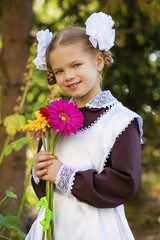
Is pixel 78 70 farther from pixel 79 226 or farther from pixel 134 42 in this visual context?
pixel 134 42

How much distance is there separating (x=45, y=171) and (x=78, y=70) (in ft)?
1.57

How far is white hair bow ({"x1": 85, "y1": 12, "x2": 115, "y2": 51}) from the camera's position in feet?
5.41

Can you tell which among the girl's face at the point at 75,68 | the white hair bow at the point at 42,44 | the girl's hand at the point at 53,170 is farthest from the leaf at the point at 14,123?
the girl's hand at the point at 53,170

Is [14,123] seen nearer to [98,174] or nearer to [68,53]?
[68,53]

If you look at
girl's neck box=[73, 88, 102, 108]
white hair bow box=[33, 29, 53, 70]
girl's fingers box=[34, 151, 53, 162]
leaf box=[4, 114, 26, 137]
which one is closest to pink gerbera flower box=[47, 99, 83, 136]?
girl's fingers box=[34, 151, 53, 162]

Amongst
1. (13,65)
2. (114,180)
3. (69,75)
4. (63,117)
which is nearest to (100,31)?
(69,75)

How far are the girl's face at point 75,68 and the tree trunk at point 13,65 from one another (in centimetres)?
162

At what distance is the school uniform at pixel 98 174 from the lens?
150 cm

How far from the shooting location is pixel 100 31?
1657 mm

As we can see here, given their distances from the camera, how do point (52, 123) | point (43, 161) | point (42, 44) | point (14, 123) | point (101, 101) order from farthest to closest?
point (14, 123), point (42, 44), point (101, 101), point (43, 161), point (52, 123)

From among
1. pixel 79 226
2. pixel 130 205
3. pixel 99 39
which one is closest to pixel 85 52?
pixel 99 39

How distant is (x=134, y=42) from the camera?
15.0 feet

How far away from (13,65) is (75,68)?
1.81m

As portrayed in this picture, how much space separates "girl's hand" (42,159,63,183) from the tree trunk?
1.66 m
